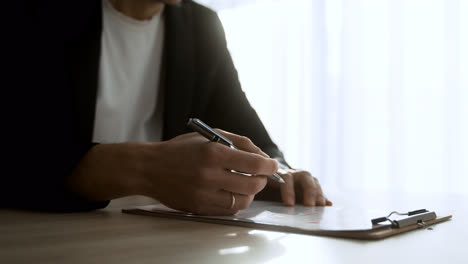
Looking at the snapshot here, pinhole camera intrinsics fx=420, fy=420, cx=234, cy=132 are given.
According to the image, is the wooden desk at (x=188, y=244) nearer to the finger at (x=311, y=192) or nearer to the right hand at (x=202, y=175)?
the right hand at (x=202, y=175)

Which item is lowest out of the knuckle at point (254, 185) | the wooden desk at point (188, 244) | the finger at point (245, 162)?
the wooden desk at point (188, 244)

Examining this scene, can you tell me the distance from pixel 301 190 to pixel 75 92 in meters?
0.70

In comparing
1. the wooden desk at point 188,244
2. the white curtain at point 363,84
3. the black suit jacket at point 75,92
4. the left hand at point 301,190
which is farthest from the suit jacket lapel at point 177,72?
the white curtain at point 363,84

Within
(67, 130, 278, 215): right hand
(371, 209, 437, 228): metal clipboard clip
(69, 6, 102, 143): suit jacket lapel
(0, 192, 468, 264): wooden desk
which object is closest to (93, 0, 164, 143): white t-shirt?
(69, 6, 102, 143): suit jacket lapel

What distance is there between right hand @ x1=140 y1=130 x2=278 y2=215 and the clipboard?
2 centimetres

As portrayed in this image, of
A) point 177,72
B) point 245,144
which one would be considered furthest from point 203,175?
Answer: point 177,72

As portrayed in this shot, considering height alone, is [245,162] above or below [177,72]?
below

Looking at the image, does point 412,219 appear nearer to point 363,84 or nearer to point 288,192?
point 288,192

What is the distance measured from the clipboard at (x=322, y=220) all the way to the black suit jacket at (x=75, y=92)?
0.16 m

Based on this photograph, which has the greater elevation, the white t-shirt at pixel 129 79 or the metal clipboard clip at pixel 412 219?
the white t-shirt at pixel 129 79

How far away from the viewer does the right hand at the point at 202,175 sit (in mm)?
627

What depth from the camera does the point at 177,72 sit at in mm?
1417

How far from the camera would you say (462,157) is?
2.27m

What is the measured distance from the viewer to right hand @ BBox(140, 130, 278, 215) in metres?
0.63
